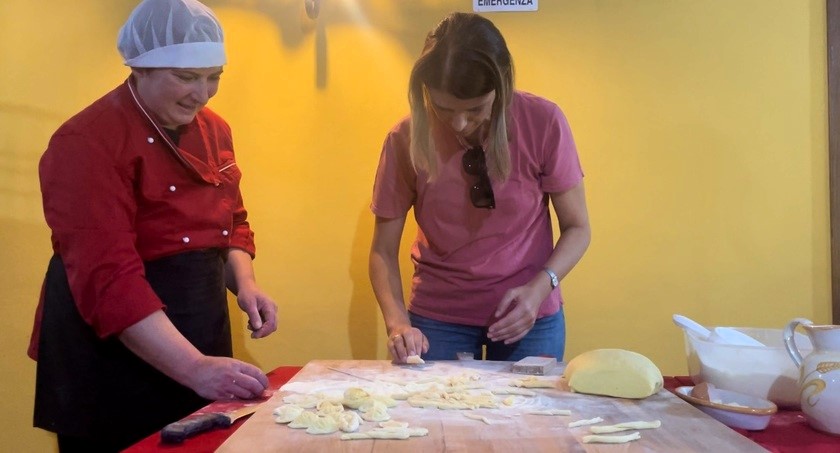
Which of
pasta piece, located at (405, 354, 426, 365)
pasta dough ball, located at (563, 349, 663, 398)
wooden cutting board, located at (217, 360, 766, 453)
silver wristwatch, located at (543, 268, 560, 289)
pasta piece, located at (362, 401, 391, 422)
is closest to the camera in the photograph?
wooden cutting board, located at (217, 360, 766, 453)

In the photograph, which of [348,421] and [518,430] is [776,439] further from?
[348,421]

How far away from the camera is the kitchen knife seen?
934 millimetres

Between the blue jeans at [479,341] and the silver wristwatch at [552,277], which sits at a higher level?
the silver wristwatch at [552,277]

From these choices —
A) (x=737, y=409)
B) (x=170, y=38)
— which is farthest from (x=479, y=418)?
(x=170, y=38)

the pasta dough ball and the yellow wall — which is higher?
the yellow wall

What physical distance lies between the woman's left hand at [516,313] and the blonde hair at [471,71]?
0.79 feet

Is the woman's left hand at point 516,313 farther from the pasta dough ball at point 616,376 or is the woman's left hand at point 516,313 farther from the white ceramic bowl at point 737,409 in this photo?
the white ceramic bowl at point 737,409

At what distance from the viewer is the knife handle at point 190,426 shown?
3.06 ft

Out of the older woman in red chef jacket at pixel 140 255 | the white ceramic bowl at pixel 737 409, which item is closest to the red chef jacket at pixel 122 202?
the older woman in red chef jacket at pixel 140 255

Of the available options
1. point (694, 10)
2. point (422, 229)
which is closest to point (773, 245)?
→ point (694, 10)

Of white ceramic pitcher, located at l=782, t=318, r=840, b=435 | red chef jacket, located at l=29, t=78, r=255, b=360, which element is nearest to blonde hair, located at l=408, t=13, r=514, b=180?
red chef jacket, located at l=29, t=78, r=255, b=360

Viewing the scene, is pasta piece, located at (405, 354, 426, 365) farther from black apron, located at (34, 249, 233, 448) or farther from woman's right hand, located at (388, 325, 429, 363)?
black apron, located at (34, 249, 233, 448)

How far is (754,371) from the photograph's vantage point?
1111 mm

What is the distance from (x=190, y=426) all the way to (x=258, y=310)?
1.47 feet
